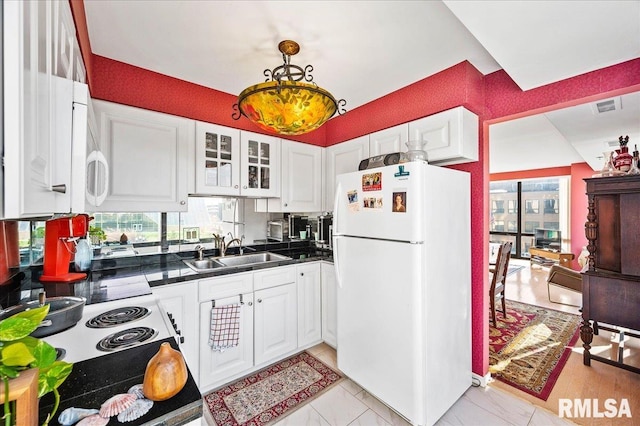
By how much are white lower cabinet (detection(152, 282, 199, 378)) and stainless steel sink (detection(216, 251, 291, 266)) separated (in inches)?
24.4

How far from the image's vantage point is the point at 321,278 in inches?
107

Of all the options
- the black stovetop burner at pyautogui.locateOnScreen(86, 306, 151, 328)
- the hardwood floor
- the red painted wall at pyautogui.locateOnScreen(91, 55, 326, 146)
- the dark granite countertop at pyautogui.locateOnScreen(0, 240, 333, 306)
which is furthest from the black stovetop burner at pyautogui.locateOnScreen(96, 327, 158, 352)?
the hardwood floor

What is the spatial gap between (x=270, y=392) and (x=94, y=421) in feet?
5.58

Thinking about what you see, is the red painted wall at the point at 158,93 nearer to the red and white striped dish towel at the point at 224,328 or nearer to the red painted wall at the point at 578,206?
the red and white striped dish towel at the point at 224,328

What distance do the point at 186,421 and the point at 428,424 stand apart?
1594mm

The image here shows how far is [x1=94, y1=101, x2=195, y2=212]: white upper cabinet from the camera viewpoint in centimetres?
192

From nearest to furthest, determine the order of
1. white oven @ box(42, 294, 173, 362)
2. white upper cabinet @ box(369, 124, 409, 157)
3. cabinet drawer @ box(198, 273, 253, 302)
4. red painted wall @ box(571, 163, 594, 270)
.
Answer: white oven @ box(42, 294, 173, 362), cabinet drawer @ box(198, 273, 253, 302), white upper cabinet @ box(369, 124, 409, 157), red painted wall @ box(571, 163, 594, 270)

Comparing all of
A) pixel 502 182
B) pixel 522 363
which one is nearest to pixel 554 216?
pixel 502 182

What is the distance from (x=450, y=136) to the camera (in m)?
2.02

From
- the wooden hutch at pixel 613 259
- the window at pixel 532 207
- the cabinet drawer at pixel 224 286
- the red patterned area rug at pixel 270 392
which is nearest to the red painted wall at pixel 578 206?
the window at pixel 532 207

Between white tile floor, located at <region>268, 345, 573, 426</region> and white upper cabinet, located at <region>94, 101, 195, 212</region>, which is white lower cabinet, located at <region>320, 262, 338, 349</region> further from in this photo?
white upper cabinet, located at <region>94, 101, 195, 212</region>

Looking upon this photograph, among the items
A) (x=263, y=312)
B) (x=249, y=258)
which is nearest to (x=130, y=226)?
(x=249, y=258)

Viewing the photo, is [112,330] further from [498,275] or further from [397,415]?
[498,275]

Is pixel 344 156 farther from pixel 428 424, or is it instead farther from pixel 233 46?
pixel 428 424
